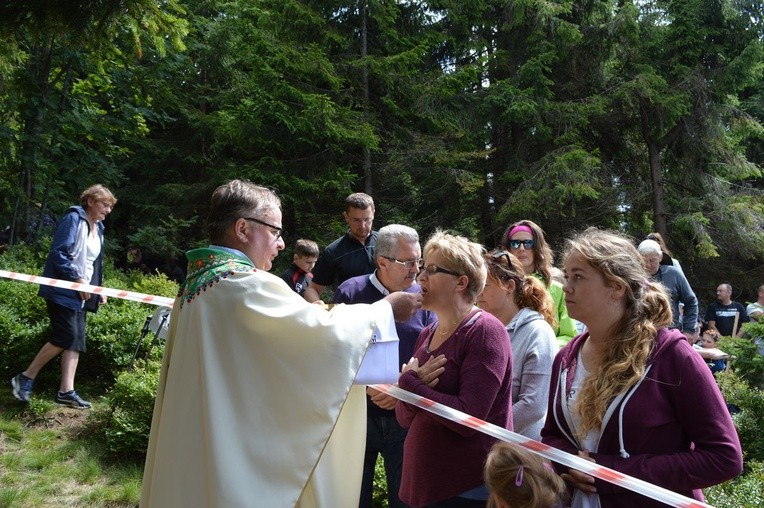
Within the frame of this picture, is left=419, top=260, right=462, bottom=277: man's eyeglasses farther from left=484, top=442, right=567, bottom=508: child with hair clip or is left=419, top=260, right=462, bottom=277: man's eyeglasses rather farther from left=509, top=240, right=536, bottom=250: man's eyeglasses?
left=509, top=240, right=536, bottom=250: man's eyeglasses

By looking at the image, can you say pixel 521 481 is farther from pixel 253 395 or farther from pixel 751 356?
pixel 751 356

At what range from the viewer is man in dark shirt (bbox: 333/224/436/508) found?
398 centimetres

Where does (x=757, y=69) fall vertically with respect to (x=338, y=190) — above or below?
above

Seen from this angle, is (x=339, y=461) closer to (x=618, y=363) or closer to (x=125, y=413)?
(x=618, y=363)

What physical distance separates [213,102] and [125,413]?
1352 cm

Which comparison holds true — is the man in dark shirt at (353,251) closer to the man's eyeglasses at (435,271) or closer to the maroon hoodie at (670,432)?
the man's eyeglasses at (435,271)

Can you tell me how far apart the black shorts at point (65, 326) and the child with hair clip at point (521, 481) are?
17.2ft

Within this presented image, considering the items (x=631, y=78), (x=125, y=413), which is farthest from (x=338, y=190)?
(x=125, y=413)

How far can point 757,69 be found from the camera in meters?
16.5

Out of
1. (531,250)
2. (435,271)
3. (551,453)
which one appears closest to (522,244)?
(531,250)

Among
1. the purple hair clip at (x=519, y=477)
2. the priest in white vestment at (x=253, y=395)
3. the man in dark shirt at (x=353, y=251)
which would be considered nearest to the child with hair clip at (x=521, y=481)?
the purple hair clip at (x=519, y=477)

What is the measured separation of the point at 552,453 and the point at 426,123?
13.6 m

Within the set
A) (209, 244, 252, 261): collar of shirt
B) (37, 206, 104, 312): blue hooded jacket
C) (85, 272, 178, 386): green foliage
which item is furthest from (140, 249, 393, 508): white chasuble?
(85, 272, 178, 386): green foliage

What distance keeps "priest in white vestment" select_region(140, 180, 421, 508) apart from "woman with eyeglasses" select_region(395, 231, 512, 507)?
0.32 m
